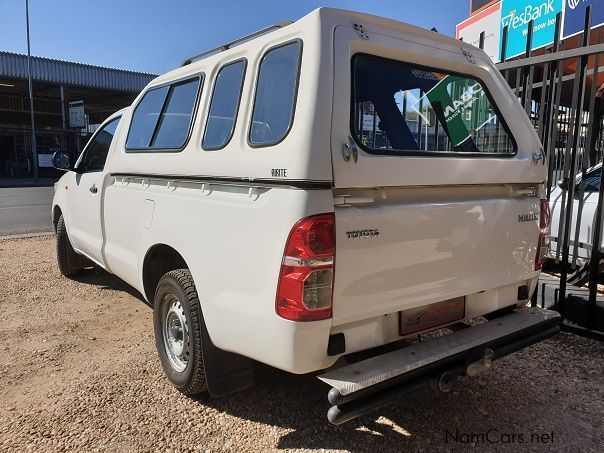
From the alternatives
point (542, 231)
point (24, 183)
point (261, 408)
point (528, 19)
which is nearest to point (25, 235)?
point (261, 408)

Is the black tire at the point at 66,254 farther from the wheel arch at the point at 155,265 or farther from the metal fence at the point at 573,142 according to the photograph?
the metal fence at the point at 573,142

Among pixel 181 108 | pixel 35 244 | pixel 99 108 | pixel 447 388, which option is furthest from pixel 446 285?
pixel 99 108

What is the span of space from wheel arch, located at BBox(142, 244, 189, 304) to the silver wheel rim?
0.27m

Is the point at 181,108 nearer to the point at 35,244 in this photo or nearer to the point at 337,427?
the point at 337,427

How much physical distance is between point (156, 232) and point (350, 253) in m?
1.53

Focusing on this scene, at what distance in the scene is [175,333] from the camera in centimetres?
331

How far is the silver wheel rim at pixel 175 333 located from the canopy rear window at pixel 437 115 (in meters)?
1.67

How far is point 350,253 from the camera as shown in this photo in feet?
7.43

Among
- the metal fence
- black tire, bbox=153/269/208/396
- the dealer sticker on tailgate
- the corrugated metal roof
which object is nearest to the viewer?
the dealer sticker on tailgate

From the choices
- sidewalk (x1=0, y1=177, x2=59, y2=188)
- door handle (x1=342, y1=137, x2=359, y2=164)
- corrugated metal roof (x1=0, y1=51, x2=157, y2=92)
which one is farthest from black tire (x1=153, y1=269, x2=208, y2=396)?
corrugated metal roof (x1=0, y1=51, x2=157, y2=92)

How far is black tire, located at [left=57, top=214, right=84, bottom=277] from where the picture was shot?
230 inches

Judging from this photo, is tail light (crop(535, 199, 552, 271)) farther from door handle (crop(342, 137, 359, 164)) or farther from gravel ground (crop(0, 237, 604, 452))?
door handle (crop(342, 137, 359, 164))

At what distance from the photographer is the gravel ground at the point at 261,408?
274 centimetres

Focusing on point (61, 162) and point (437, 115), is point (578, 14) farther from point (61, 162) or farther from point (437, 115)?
point (61, 162)
